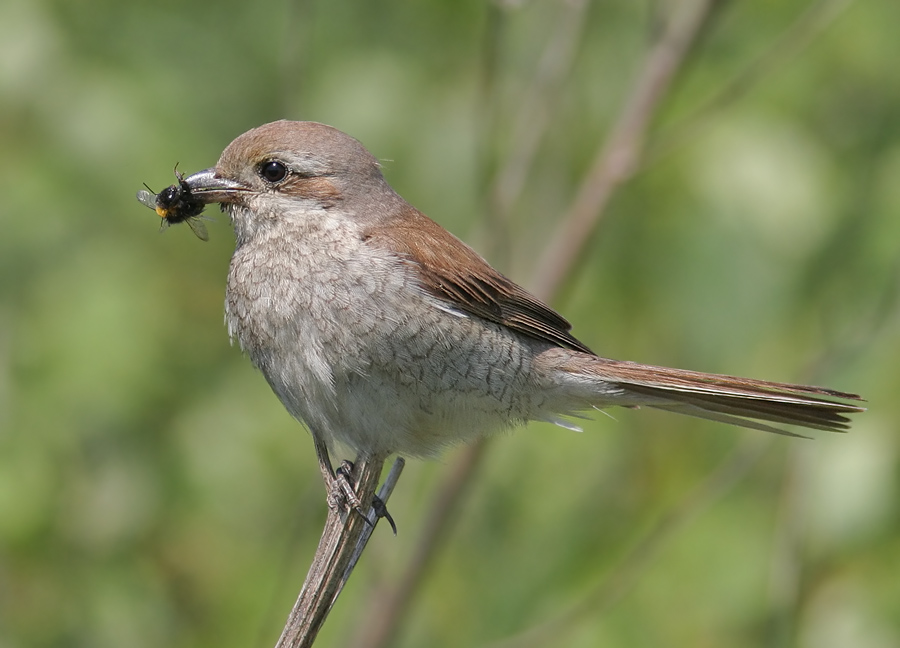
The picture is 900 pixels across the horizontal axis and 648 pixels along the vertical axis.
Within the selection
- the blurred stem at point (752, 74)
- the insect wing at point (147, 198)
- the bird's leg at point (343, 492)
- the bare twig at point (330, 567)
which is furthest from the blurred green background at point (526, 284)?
the bare twig at point (330, 567)

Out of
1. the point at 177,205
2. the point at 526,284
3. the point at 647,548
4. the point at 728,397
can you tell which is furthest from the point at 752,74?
the point at 177,205

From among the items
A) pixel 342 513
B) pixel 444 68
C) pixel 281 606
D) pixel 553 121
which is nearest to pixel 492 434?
pixel 342 513

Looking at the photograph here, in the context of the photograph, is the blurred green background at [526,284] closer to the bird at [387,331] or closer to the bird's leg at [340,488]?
the bird at [387,331]

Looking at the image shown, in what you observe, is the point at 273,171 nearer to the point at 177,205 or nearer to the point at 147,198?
the point at 177,205

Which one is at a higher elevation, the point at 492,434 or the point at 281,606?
the point at 492,434

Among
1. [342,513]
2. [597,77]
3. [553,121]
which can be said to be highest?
[597,77]

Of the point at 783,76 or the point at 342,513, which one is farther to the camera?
the point at 783,76

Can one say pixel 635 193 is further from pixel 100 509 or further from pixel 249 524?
pixel 100 509
